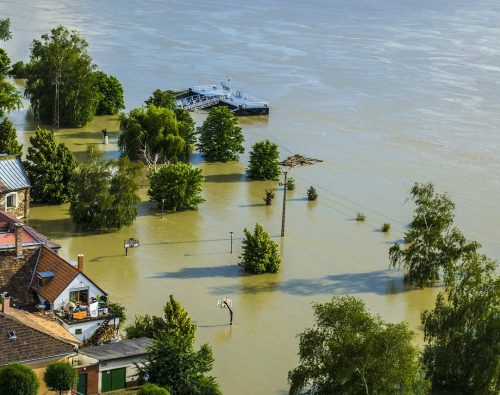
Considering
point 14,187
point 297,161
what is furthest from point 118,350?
point 297,161

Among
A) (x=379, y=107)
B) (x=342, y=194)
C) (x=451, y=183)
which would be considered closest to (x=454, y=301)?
(x=342, y=194)

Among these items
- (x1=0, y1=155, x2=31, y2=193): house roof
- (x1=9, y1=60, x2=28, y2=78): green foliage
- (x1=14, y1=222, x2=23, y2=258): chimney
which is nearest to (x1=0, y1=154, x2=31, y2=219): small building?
→ (x1=0, y1=155, x2=31, y2=193): house roof

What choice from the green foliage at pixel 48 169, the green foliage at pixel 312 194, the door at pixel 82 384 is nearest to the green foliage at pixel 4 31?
the green foliage at pixel 48 169

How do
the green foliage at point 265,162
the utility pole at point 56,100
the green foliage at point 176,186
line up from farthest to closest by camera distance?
the utility pole at point 56,100
the green foliage at point 265,162
the green foliage at point 176,186

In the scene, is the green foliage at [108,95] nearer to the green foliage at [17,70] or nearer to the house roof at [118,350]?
the green foliage at [17,70]

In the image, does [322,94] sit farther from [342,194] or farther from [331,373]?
[331,373]

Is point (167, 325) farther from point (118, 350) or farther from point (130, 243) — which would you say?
point (130, 243)
